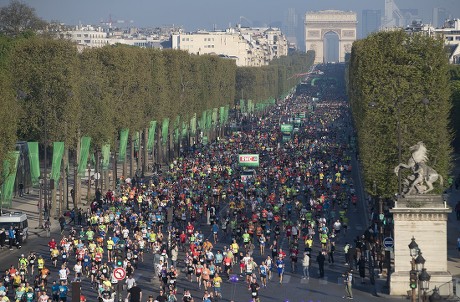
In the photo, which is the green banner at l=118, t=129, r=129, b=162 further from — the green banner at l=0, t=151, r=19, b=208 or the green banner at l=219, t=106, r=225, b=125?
the green banner at l=219, t=106, r=225, b=125

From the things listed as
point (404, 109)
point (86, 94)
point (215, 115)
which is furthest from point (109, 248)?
point (215, 115)

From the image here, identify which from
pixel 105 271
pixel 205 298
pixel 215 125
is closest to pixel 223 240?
pixel 105 271

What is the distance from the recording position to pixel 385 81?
72500mm

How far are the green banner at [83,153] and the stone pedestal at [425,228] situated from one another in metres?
38.9

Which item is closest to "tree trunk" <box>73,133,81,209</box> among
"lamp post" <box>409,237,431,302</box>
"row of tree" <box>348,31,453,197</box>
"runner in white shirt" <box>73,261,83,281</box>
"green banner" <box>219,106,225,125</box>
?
"row of tree" <box>348,31,453,197</box>

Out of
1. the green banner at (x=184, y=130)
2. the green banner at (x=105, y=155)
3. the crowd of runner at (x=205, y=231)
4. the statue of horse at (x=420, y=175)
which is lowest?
the crowd of runner at (x=205, y=231)

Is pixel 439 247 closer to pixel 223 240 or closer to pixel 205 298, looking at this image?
pixel 205 298

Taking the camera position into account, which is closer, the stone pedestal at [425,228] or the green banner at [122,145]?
the stone pedestal at [425,228]

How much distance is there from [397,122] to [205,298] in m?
21.3

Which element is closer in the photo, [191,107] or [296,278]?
[296,278]

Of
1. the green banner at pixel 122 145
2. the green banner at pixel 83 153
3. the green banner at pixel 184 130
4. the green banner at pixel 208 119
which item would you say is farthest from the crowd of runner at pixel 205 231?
the green banner at pixel 208 119

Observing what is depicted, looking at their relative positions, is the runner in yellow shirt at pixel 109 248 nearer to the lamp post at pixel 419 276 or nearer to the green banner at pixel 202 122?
the lamp post at pixel 419 276

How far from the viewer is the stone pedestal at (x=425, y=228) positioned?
50.5 m

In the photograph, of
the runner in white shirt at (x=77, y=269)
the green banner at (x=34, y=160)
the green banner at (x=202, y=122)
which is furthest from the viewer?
the green banner at (x=202, y=122)
